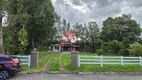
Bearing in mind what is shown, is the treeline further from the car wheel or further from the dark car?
the car wheel

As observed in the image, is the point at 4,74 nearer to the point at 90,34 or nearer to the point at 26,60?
the point at 26,60

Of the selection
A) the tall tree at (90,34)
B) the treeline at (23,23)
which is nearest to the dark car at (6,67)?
the treeline at (23,23)

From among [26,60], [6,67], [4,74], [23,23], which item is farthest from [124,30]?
[4,74]

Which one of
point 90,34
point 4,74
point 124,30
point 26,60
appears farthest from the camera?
point 90,34

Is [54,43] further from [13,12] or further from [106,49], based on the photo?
[13,12]

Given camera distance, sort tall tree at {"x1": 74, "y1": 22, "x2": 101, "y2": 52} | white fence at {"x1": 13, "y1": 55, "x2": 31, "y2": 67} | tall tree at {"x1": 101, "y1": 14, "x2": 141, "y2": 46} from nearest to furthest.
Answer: white fence at {"x1": 13, "y1": 55, "x2": 31, "y2": 67} < tall tree at {"x1": 101, "y1": 14, "x2": 141, "y2": 46} < tall tree at {"x1": 74, "y1": 22, "x2": 101, "y2": 52}

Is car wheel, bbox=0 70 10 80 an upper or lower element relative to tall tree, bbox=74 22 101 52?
lower

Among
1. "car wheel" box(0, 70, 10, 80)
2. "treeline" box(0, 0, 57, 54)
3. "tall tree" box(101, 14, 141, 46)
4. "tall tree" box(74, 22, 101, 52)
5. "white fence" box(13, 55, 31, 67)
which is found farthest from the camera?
"tall tree" box(74, 22, 101, 52)

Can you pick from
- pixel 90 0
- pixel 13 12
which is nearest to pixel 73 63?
pixel 13 12

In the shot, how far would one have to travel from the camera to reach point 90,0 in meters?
22.0

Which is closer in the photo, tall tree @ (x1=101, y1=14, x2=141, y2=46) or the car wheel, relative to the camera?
the car wheel

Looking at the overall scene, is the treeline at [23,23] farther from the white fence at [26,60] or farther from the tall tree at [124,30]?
the tall tree at [124,30]

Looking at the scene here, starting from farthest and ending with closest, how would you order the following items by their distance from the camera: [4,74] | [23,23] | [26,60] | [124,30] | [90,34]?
[90,34] → [124,30] → [23,23] → [26,60] → [4,74]

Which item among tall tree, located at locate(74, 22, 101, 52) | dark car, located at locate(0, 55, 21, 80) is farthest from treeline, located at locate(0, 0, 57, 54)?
tall tree, located at locate(74, 22, 101, 52)
